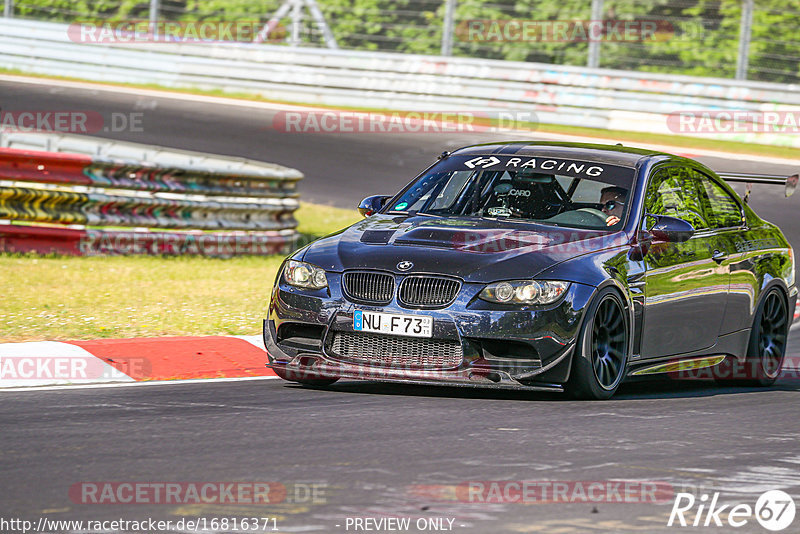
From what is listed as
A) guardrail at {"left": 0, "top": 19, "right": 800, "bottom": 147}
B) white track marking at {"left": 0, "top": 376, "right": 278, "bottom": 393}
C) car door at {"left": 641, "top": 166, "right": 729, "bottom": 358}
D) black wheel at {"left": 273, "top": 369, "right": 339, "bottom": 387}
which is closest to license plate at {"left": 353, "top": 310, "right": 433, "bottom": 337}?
black wheel at {"left": 273, "top": 369, "right": 339, "bottom": 387}

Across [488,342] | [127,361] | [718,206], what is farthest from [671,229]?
[127,361]

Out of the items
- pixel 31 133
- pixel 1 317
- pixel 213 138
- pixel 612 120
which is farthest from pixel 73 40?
pixel 1 317

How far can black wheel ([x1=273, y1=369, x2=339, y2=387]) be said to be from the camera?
8.26m

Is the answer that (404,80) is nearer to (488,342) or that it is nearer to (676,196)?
(676,196)

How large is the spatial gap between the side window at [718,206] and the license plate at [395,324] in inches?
104

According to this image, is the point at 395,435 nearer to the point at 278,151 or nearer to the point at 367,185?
the point at 367,185

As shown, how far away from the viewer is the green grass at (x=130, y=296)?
9.98 m

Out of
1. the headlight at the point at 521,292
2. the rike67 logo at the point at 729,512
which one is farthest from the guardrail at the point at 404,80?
the rike67 logo at the point at 729,512

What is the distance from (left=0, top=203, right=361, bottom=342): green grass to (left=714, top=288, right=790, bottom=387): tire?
10.8 ft

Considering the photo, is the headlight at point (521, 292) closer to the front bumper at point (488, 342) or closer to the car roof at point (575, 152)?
the front bumper at point (488, 342)

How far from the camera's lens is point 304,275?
8031 millimetres

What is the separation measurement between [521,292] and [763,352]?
2.77 metres

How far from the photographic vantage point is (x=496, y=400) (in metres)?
7.86

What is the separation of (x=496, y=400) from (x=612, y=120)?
56.3 feet
